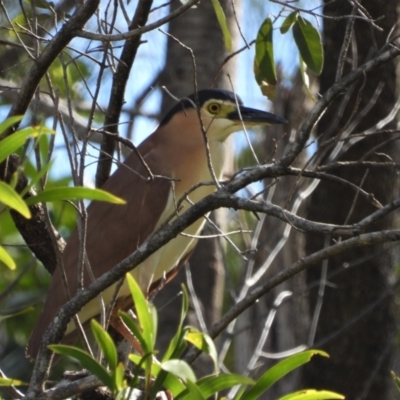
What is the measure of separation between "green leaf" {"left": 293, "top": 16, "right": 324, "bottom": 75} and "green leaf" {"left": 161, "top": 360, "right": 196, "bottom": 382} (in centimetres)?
111

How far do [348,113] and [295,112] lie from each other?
0.52m

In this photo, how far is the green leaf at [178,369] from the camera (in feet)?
3.93

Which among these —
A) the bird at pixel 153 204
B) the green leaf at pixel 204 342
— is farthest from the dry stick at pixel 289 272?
the bird at pixel 153 204

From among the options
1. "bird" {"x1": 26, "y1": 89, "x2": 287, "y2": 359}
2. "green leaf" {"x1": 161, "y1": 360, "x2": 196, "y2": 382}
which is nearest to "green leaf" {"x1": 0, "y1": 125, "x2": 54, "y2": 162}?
"green leaf" {"x1": 161, "y1": 360, "x2": 196, "y2": 382}

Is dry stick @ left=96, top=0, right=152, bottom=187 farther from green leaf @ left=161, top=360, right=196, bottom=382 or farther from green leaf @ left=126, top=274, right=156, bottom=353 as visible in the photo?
green leaf @ left=161, top=360, right=196, bottom=382

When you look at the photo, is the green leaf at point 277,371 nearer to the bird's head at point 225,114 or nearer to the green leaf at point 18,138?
the green leaf at point 18,138

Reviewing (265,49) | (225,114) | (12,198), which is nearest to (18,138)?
(12,198)

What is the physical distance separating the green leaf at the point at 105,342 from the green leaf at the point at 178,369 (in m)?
0.14

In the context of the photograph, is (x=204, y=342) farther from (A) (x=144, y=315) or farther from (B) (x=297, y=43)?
(B) (x=297, y=43)

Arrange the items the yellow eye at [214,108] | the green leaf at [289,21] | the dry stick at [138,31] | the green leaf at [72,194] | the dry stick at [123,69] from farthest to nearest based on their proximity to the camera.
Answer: the yellow eye at [214,108] < the dry stick at [123,69] < the green leaf at [289,21] < the dry stick at [138,31] < the green leaf at [72,194]

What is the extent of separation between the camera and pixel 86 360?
1.32 metres

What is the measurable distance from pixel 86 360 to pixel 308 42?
113 centimetres

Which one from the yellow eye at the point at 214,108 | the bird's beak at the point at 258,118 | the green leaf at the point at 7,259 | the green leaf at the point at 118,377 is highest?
the yellow eye at the point at 214,108

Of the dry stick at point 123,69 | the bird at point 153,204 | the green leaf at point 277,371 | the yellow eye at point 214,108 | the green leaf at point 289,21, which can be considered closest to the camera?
the green leaf at point 277,371
